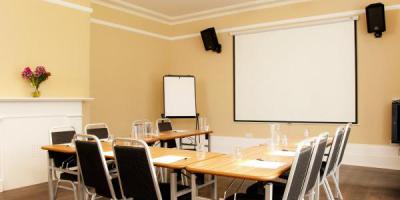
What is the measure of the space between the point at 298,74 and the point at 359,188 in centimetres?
266

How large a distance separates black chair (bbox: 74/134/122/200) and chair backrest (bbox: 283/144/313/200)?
53.1 inches

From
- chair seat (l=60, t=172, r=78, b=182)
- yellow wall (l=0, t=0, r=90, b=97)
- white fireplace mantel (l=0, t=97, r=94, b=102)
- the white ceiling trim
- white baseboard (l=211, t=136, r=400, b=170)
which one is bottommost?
white baseboard (l=211, t=136, r=400, b=170)

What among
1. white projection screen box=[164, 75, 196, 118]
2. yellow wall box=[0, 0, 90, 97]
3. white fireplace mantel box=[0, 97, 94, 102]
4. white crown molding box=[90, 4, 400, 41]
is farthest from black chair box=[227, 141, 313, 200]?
white projection screen box=[164, 75, 196, 118]

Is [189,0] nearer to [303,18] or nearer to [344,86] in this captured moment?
[303,18]

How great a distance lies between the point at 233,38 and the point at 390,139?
3.54m

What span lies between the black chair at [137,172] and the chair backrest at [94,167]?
0.18 m

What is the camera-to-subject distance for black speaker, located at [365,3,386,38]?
5.56 metres

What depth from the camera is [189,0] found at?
6789 mm

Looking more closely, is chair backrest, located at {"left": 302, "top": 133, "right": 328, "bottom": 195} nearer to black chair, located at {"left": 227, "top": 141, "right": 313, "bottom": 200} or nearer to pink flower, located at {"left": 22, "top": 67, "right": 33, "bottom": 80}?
black chair, located at {"left": 227, "top": 141, "right": 313, "bottom": 200}

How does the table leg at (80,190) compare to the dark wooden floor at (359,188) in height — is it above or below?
above

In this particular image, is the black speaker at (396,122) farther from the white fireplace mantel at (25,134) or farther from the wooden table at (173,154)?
the white fireplace mantel at (25,134)

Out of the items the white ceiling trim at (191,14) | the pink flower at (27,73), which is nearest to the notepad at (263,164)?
the pink flower at (27,73)

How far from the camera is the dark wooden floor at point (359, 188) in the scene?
4.15m

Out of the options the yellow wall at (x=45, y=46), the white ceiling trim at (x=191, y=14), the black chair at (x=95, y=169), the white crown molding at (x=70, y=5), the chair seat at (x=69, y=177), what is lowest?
the chair seat at (x=69, y=177)
